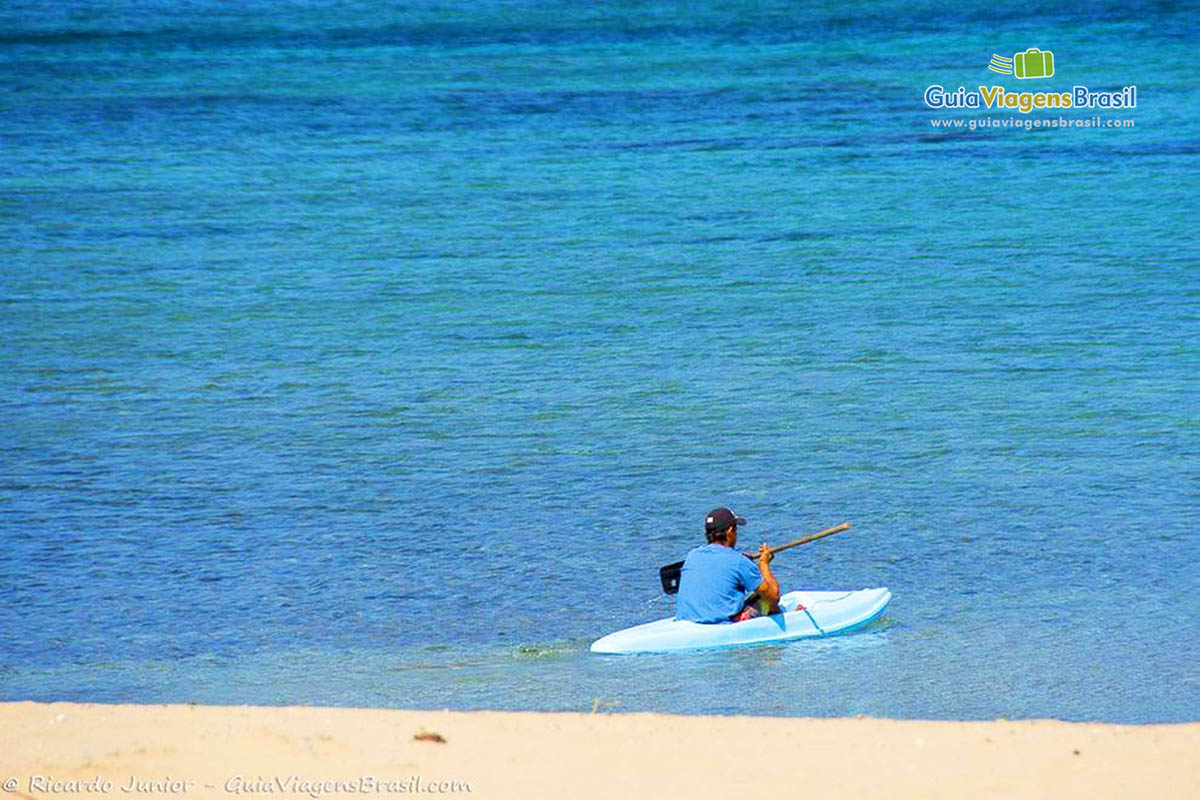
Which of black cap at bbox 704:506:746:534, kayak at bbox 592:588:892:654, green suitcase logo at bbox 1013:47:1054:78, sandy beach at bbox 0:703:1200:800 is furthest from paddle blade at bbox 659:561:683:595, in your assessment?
green suitcase logo at bbox 1013:47:1054:78

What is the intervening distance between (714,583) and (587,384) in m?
6.33

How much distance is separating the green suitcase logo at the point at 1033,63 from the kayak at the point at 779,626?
27.5m

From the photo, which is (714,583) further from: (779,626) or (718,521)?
(779,626)

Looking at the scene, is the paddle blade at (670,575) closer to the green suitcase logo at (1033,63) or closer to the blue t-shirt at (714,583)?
the blue t-shirt at (714,583)

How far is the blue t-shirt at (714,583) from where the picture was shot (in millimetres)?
10055

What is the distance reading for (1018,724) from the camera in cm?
746

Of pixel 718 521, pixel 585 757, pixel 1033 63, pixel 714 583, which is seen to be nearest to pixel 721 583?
pixel 714 583

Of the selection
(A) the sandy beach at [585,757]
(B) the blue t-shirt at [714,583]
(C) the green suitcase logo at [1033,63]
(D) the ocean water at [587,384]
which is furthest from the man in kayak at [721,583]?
(C) the green suitcase logo at [1033,63]

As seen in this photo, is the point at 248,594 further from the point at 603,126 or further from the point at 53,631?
the point at 603,126

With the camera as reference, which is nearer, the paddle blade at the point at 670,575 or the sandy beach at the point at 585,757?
the sandy beach at the point at 585,757

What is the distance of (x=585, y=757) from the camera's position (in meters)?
7.00

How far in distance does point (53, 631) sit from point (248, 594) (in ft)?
4.15

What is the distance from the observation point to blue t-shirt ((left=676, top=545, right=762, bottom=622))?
10.1m

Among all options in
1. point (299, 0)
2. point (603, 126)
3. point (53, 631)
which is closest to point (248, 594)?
point (53, 631)
